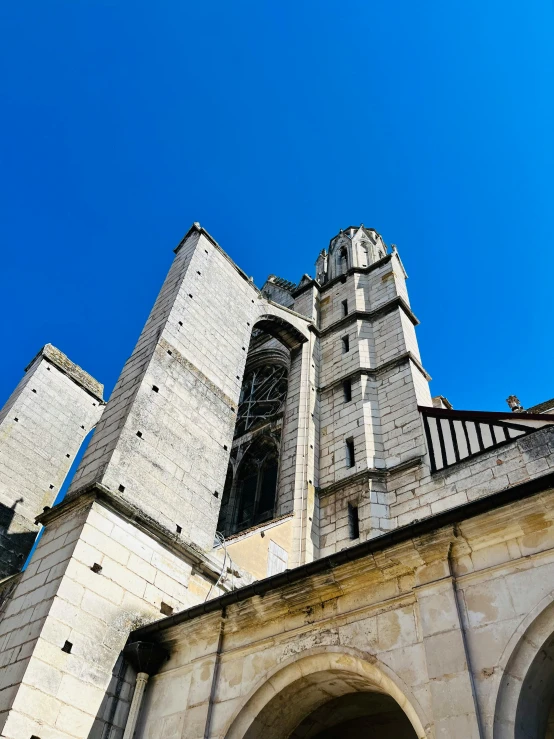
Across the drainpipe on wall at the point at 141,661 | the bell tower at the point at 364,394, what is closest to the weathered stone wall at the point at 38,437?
the drainpipe on wall at the point at 141,661

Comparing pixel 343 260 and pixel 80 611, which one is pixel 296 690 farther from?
pixel 343 260

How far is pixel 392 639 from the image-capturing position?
441cm

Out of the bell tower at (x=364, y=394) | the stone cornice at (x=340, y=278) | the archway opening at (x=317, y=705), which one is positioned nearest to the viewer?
the archway opening at (x=317, y=705)

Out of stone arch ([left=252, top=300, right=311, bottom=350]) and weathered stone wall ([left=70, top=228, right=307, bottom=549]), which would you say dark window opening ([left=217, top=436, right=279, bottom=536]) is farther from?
weathered stone wall ([left=70, top=228, right=307, bottom=549])

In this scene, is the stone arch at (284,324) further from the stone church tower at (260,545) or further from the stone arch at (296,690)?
Result: the stone arch at (296,690)

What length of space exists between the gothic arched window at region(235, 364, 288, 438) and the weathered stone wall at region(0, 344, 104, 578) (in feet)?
11.6

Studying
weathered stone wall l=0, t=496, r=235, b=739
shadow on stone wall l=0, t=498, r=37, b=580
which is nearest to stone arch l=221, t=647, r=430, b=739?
weathered stone wall l=0, t=496, r=235, b=739

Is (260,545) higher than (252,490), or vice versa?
(252,490)

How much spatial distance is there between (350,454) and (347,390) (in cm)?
184

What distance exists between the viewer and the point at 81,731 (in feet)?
17.3

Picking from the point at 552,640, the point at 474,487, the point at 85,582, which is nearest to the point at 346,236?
the point at 474,487

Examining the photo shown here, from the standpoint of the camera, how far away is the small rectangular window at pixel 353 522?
998 cm

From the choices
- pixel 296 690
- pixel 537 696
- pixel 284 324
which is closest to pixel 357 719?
pixel 296 690

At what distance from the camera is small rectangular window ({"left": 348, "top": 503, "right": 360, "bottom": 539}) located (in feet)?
32.8
